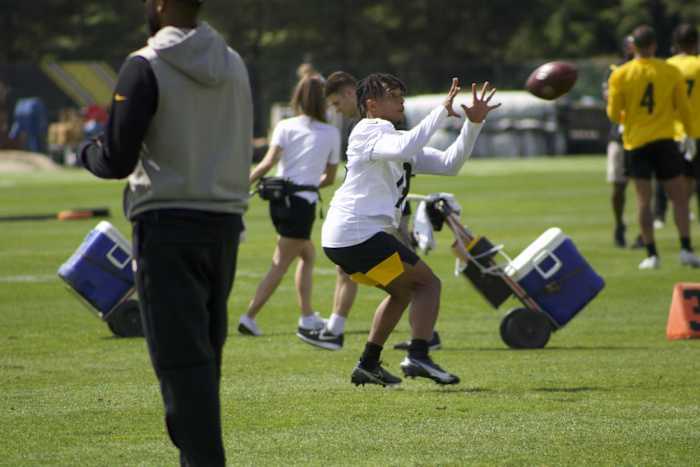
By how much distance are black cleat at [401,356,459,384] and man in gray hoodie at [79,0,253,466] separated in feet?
11.3

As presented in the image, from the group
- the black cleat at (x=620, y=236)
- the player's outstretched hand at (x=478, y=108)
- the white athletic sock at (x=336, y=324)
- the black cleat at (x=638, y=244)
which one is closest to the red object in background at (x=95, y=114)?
the black cleat at (x=620, y=236)

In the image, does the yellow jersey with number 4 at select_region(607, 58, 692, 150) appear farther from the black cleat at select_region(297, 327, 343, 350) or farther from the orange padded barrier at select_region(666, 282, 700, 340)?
the black cleat at select_region(297, 327, 343, 350)

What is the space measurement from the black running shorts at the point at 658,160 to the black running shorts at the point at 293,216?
16.9 feet

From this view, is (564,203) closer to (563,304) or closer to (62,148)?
(563,304)

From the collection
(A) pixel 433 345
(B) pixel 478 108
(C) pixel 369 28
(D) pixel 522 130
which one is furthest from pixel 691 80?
(C) pixel 369 28

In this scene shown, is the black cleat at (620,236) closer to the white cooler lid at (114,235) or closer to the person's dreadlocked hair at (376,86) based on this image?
the white cooler lid at (114,235)

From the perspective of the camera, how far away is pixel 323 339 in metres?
11.3

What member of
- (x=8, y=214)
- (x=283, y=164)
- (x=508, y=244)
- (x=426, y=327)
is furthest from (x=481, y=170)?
(x=426, y=327)

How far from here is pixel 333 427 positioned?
25.4ft

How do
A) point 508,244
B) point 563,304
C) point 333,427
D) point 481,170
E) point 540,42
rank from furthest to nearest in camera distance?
point 540,42
point 481,170
point 508,244
point 563,304
point 333,427

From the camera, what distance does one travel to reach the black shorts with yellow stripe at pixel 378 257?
348 inches

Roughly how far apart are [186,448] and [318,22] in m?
64.0

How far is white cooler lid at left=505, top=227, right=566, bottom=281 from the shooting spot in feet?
36.0

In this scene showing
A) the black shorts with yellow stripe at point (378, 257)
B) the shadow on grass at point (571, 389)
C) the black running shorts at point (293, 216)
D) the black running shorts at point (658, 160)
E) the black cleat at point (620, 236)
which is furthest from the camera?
the black cleat at point (620, 236)
